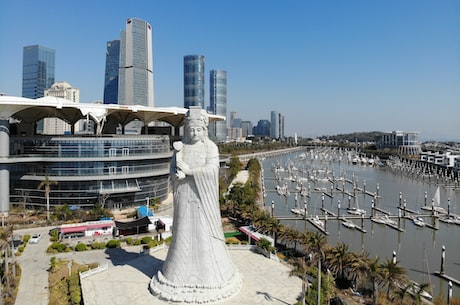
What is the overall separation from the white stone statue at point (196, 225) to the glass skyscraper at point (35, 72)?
643 ft

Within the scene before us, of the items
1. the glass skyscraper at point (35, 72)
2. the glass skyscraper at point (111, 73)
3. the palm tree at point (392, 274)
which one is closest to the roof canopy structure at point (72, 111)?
the palm tree at point (392, 274)

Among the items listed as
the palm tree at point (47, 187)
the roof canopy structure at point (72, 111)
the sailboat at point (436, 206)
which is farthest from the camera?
the sailboat at point (436, 206)

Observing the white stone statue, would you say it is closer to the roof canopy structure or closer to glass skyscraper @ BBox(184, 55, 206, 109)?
the roof canopy structure

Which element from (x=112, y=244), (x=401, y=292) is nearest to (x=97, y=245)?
(x=112, y=244)

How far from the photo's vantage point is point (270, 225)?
2884cm

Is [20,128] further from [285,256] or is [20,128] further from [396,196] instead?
[396,196]

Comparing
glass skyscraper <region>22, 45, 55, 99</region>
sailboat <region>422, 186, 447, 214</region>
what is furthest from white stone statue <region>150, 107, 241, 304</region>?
glass skyscraper <region>22, 45, 55, 99</region>

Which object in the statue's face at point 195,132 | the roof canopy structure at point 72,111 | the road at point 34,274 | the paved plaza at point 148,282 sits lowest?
the road at point 34,274

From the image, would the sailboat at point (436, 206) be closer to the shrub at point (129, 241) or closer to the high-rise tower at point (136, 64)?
the shrub at point (129, 241)

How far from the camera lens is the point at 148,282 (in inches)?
730

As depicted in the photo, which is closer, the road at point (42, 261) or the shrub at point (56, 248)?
the road at point (42, 261)

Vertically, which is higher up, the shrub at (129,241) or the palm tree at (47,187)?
the palm tree at (47,187)

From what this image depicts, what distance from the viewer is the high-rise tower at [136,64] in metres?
142

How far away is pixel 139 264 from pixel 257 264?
7.36 meters
